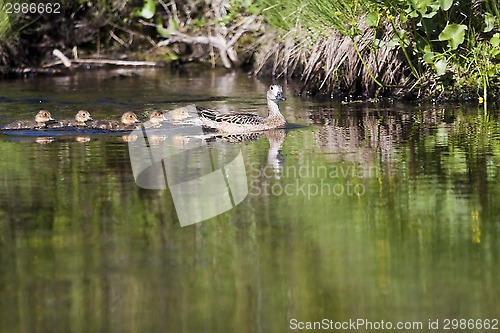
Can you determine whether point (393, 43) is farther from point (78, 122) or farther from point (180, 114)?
point (78, 122)

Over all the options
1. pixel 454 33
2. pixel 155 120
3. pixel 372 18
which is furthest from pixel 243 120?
pixel 454 33

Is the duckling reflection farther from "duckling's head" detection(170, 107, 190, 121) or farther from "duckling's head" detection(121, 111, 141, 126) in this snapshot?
"duckling's head" detection(170, 107, 190, 121)

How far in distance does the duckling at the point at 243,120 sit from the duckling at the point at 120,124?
754 mm

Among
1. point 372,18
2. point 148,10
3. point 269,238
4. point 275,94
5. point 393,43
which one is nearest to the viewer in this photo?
point 269,238

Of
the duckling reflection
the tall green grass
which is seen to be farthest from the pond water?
the tall green grass

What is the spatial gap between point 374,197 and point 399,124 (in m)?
3.79

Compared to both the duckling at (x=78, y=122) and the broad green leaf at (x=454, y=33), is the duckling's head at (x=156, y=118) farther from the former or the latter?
the broad green leaf at (x=454, y=33)

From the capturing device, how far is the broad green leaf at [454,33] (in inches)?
480

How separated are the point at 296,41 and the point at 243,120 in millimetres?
3321

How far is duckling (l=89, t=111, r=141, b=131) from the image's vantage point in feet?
38.4

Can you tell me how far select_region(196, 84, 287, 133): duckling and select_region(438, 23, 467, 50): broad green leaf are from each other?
6.30 feet

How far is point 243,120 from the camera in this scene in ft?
38.3

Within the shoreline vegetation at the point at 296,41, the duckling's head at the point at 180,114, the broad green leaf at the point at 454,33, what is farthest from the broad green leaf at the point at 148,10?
the broad green leaf at the point at 454,33

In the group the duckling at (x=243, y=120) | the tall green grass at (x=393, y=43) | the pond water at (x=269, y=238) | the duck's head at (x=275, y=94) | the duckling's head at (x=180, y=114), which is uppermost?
the tall green grass at (x=393, y=43)
